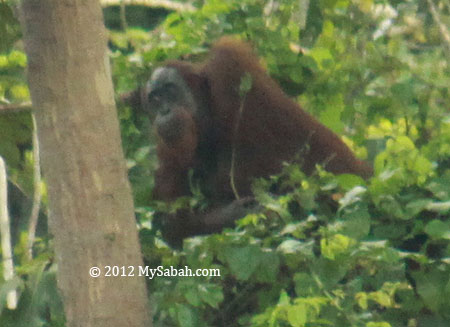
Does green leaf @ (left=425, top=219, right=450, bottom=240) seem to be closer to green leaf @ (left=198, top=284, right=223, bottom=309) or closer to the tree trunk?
green leaf @ (left=198, top=284, right=223, bottom=309)

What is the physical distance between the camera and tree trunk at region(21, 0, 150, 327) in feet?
6.61

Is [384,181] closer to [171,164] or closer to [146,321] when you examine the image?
[146,321]

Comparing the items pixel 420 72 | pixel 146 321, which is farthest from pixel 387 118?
pixel 146 321

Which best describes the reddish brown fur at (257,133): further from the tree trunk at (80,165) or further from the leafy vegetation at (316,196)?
the tree trunk at (80,165)

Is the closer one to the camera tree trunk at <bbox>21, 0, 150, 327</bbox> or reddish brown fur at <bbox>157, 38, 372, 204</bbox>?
tree trunk at <bbox>21, 0, 150, 327</bbox>

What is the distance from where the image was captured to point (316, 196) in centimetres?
231

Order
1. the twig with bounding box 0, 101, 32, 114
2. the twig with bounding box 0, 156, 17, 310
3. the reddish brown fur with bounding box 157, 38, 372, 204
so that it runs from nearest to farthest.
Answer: the twig with bounding box 0, 156, 17, 310
the twig with bounding box 0, 101, 32, 114
the reddish brown fur with bounding box 157, 38, 372, 204

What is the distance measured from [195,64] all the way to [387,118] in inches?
36.3

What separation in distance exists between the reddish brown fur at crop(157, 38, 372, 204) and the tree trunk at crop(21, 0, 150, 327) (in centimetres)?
103

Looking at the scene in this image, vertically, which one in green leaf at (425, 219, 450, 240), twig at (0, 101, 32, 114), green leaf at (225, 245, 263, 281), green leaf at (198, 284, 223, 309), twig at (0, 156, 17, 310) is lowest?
twig at (0, 156, 17, 310)

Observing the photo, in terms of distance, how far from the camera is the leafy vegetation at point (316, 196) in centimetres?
200

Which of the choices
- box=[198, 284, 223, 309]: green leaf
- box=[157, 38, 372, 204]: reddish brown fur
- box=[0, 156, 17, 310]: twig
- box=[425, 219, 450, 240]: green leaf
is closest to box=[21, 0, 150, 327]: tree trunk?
box=[198, 284, 223, 309]: green leaf

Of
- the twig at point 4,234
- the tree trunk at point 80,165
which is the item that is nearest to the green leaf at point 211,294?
the tree trunk at point 80,165

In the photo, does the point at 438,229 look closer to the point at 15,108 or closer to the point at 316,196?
A: the point at 316,196
